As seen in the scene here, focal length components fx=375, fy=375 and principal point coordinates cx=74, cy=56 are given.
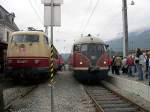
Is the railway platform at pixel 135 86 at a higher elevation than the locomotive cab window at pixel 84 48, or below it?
below

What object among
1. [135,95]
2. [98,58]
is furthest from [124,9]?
[135,95]

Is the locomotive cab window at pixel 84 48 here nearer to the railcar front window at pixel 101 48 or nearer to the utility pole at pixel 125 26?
the railcar front window at pixel 101 48

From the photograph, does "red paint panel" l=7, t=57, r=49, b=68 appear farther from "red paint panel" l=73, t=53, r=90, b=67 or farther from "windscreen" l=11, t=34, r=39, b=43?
"red paint panel" l=73, t=53, r=90, b=67

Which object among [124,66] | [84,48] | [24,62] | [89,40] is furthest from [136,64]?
[24,62]

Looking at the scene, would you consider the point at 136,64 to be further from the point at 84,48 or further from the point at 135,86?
the point at 84,48

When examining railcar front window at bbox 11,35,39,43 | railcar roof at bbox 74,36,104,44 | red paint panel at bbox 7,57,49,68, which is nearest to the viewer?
red paint panel at bbox 7,57,49,68

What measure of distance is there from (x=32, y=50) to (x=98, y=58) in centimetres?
411

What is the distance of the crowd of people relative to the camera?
19.5 m

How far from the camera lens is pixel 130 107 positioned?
44.3ft

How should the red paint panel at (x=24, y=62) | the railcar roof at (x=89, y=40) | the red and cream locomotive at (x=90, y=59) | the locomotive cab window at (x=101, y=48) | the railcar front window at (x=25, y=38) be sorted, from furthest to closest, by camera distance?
the railcar roof at (x=89, y=40) → the locomotive cab window at (x=101, y=48) → the railcar front window at (x=25, y=38) → the red and cream locomotive at (x=90, y=59) → the red paint panel at (x=24, y=62)

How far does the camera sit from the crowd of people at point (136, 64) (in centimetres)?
1947

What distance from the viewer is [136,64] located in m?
20.8

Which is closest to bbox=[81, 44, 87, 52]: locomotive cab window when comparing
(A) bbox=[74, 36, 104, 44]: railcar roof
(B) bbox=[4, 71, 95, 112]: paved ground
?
(A) bbox=[74, 36, 104, 44]: railcar roof

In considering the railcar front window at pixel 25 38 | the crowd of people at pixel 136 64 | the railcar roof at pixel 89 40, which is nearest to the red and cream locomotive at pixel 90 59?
the railcar roof at pixel 89 40
